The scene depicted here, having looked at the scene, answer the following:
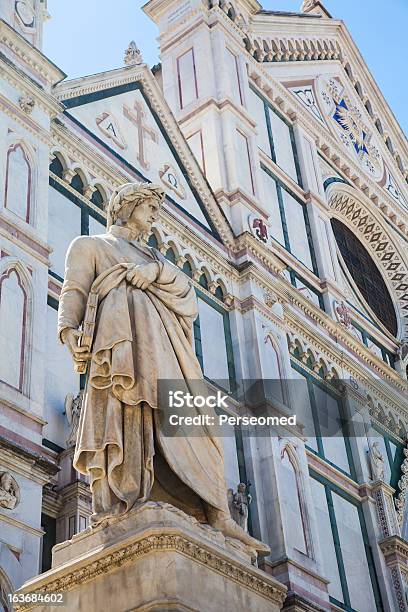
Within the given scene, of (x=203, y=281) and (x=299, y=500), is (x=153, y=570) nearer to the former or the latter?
(x=299, y=500)

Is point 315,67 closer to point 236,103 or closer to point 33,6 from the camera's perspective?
point 236,103

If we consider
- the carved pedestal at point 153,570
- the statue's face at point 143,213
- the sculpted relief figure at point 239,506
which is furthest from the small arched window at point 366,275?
the carved pedestal at point 153,570

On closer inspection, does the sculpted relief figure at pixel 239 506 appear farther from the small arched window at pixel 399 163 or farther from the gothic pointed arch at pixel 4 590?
the small arched window at pixel 399 163

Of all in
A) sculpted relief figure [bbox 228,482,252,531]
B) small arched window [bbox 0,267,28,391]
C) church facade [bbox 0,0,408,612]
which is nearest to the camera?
small arched window [bbox 0,267,28,391]

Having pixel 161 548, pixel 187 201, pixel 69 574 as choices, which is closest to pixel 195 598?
pixel 161 548

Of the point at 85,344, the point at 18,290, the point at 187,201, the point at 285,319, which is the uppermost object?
the point at 187,201

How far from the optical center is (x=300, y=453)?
12898 millimetres

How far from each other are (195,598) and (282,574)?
259 inches

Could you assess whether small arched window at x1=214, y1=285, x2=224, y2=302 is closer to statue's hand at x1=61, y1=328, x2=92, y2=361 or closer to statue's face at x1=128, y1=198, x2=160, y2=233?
statue's face at x1=128, y1=198, x2=160, y2=233

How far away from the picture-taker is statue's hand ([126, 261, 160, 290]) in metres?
5.94

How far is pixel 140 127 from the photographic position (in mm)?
14094

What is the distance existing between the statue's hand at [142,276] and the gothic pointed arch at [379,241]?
1446cm

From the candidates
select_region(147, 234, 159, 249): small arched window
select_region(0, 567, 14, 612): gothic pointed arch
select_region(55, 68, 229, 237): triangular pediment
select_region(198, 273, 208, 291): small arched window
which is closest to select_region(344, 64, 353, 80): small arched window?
select_region(55, 68, 229, 237): triangular pediment

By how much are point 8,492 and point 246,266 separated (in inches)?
263
